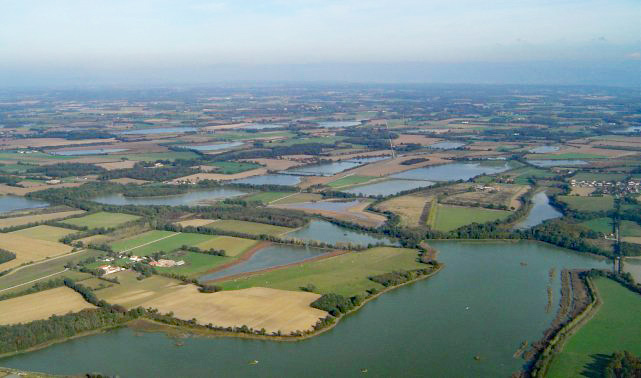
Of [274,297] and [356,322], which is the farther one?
[274,297]

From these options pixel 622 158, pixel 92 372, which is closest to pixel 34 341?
pixel 92 372

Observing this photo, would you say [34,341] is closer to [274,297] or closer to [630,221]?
[274,297]

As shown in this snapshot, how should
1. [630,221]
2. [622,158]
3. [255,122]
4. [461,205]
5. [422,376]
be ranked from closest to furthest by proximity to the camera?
[422,376]
[630,221]
[461,205]
[622,158]
[255,122]

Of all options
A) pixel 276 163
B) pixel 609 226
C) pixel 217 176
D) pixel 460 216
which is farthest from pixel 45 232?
pixel 609 226

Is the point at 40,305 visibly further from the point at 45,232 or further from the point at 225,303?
the point at 45,232

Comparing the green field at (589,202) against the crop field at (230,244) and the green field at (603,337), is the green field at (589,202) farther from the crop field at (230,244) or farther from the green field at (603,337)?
the crop field at (230,244)
